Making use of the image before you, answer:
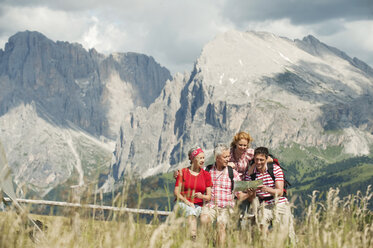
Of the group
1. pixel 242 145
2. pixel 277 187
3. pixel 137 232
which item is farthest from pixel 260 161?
pixel 137 232

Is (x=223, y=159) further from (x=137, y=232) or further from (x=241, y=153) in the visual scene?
(x=137, y=232)

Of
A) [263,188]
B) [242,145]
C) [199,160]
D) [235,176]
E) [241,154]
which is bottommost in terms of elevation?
[263,188]

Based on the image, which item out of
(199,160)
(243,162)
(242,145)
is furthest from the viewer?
(243,162)

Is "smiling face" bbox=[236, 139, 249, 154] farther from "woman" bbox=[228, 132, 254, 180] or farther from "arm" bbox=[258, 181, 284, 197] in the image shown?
"arm" bbox=[258, 181, 284, 197]

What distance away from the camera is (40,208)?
9.48ft

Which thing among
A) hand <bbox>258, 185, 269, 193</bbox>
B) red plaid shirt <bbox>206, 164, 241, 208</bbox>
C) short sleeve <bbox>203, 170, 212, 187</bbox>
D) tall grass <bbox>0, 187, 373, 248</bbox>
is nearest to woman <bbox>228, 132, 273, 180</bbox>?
red plaid shirt <bbox>206, 164, 241, 208</bbox>

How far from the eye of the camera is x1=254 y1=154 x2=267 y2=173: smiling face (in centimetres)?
838

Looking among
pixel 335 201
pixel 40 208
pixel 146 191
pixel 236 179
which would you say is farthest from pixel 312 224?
pixel 236 179

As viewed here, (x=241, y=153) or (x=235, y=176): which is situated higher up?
(x=241, y=153)

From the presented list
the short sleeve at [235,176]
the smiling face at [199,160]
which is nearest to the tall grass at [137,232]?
the smiling face at [199,160]

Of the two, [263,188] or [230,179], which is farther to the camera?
[230,179]

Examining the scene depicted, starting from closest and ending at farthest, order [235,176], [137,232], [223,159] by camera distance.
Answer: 1. [137,232]
2. [223,159]
3. [235,176]

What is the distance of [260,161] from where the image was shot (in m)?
8.41

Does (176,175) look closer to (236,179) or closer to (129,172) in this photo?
(236,179)
